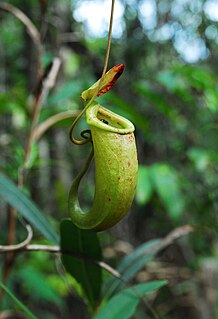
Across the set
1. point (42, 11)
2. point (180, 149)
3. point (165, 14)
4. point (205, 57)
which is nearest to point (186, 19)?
point (205, 57)

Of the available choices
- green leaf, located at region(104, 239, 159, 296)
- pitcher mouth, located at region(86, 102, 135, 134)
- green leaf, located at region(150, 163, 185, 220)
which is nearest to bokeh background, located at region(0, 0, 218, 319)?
green leaf, located at region(150, 163, 185, 220)

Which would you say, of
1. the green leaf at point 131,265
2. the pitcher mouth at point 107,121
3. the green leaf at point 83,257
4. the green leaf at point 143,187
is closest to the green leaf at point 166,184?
the green leaf at point 143,187

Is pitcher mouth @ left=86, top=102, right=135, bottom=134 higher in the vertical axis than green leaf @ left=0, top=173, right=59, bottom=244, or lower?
higher

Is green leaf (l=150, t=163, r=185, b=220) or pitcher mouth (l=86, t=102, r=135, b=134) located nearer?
pitcher mouth (l=86, t=102, r=135, b=134)

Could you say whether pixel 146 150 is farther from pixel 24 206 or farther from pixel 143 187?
pixel 24 206

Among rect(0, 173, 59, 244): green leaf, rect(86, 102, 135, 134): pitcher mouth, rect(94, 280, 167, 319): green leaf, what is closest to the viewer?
rect(86, 102, 135, 134): pitcher mouth

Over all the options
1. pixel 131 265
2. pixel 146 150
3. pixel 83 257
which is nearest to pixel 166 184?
pixel 131 265

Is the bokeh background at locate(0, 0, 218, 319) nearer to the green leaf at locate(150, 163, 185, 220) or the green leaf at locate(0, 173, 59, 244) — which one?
the green leaf at locate(150, 163, 185, 220)
